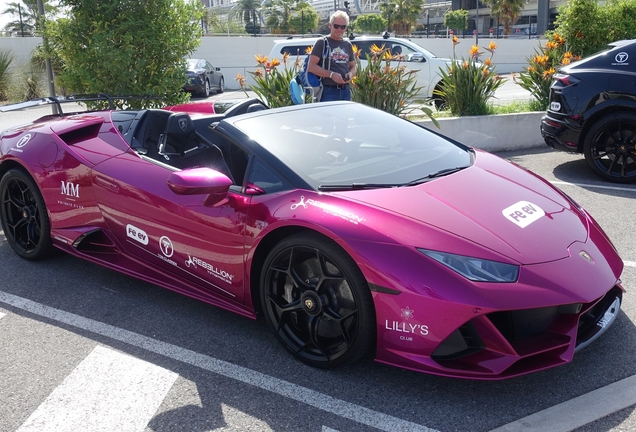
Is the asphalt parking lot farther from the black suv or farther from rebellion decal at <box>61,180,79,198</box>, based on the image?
the black suv

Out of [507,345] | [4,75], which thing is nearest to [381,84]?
[507,345]

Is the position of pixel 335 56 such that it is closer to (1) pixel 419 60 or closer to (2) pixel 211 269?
(2) pixel 211 269

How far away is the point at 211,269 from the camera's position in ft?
11.2

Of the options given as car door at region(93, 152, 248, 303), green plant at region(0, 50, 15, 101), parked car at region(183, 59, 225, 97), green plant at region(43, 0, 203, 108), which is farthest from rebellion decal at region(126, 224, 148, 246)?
parked car at region(183, 59, 225, 97)

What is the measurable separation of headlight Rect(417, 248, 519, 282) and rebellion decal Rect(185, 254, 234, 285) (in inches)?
45.5

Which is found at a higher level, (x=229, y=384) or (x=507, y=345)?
(x=507, y=345)

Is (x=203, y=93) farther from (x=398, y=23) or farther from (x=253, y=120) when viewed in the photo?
(x=398, y=23)

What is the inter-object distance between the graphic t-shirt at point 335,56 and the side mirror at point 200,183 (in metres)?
3.67

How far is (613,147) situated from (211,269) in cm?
487

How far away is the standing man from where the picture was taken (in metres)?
6.53

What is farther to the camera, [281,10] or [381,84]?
[281,10]

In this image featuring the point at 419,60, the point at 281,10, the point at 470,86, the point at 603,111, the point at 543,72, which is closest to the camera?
the point at 603,111

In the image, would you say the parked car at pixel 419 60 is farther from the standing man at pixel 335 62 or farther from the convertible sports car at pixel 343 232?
the convertible sports car at pixel 343 232

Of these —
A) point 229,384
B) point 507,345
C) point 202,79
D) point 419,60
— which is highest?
point 419,60
